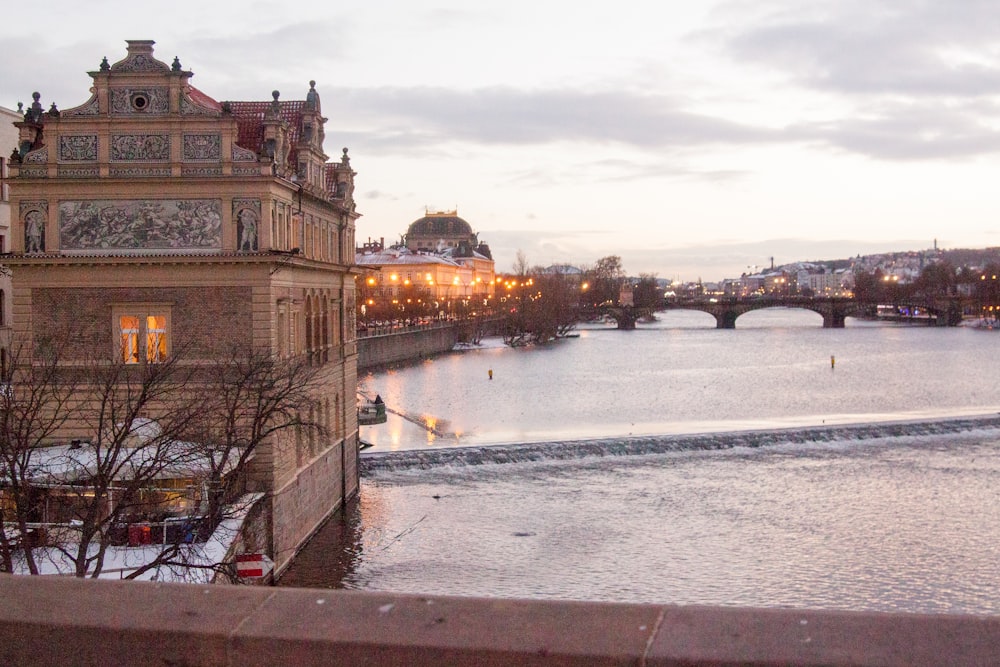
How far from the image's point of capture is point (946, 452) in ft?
120

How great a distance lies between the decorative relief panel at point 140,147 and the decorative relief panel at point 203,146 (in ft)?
1.13

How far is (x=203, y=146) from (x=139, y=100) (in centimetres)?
133

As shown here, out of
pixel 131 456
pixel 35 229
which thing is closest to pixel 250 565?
pixel 131 456

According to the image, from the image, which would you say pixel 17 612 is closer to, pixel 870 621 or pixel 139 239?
pixel 870 621

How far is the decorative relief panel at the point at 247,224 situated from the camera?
20.0m

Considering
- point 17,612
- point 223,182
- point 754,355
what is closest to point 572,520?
point 223,182

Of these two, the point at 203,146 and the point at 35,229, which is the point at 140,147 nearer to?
the point at 203,146

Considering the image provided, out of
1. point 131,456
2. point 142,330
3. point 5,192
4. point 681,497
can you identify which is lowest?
point 681,497

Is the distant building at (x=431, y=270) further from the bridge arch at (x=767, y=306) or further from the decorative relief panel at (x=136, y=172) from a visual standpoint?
the decorative relief panel at (x=136, y=172)

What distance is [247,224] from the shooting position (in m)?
20.1

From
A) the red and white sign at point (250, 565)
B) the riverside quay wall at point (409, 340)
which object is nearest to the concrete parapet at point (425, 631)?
the red and white sign at point (250, 565)

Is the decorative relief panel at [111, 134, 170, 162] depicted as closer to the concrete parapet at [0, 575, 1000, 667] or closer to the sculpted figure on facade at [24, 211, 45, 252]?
the sculpted figure on facade at [24, 211, 45, 252]

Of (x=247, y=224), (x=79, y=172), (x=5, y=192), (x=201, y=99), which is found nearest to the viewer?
(x=247, y=224)

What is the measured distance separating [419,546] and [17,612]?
829 inches
